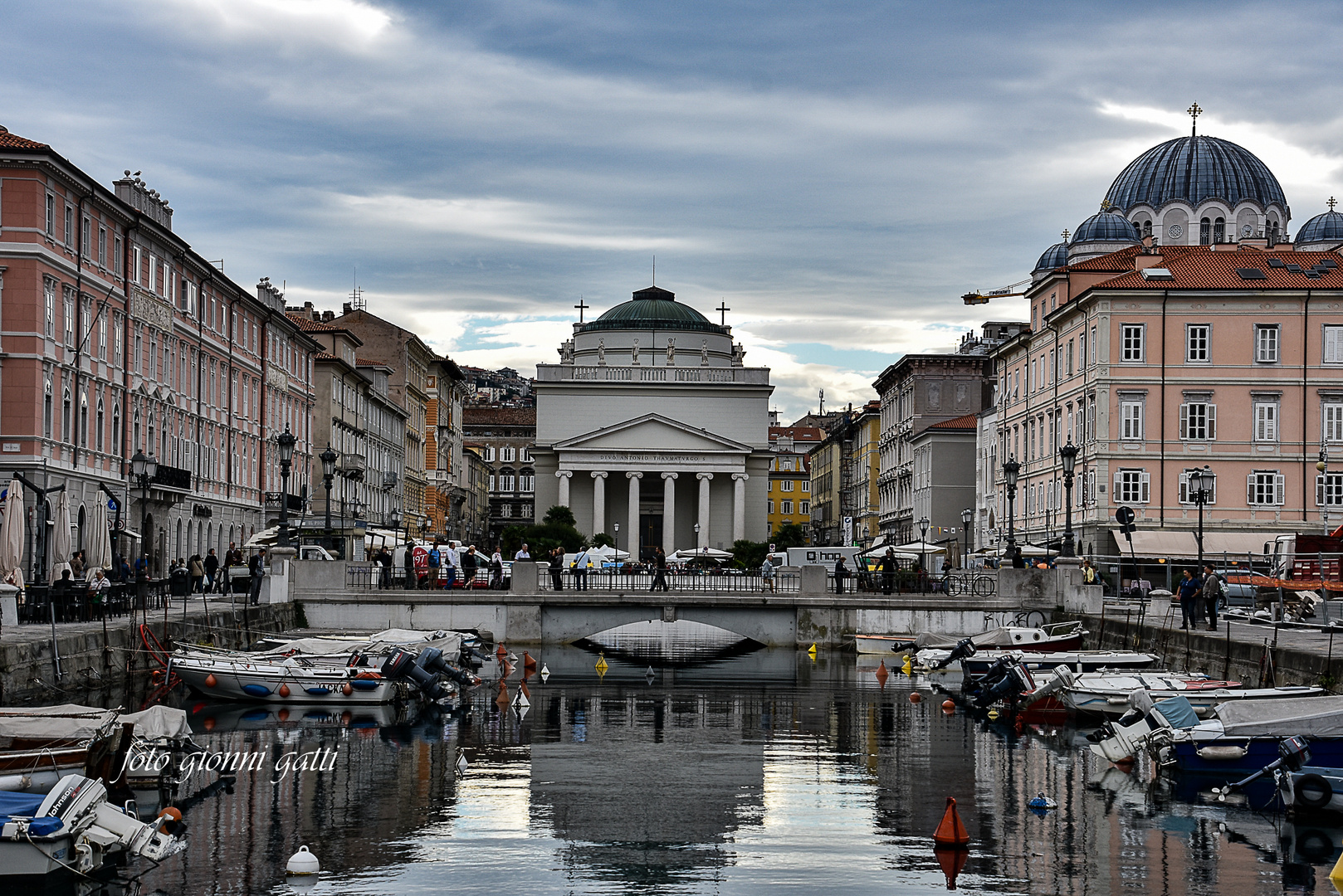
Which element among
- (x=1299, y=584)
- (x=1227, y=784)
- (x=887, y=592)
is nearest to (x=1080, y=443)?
(x=887, y=592)

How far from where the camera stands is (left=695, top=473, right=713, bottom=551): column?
354 feet

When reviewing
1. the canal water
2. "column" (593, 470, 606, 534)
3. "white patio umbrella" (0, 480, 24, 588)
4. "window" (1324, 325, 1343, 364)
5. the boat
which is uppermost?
"window" (1324, 325, 1343, 364)

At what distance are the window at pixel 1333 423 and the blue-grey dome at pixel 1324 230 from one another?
3458 cm

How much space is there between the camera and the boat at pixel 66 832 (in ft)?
53.7

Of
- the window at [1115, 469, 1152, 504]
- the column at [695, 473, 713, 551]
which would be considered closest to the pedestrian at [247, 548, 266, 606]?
the window at [1115, 469, 1152, 504]

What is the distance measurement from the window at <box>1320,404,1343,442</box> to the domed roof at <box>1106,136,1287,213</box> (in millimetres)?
34670

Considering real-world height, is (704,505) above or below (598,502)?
below

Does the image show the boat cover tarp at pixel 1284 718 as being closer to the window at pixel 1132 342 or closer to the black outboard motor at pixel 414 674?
the black outboard motor at pixel 414 674

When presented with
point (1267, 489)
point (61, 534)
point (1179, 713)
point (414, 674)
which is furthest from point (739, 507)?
point (1179, 713)

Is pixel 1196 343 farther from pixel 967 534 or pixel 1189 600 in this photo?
pixel 1189 600

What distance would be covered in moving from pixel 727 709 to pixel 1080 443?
39.5 m

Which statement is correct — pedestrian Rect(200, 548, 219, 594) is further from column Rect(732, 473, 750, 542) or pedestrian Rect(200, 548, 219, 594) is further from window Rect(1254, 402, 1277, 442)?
column Rect(732, 473, 750, 542)

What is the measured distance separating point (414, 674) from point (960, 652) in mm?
16383

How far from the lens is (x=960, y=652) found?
43719 mm
